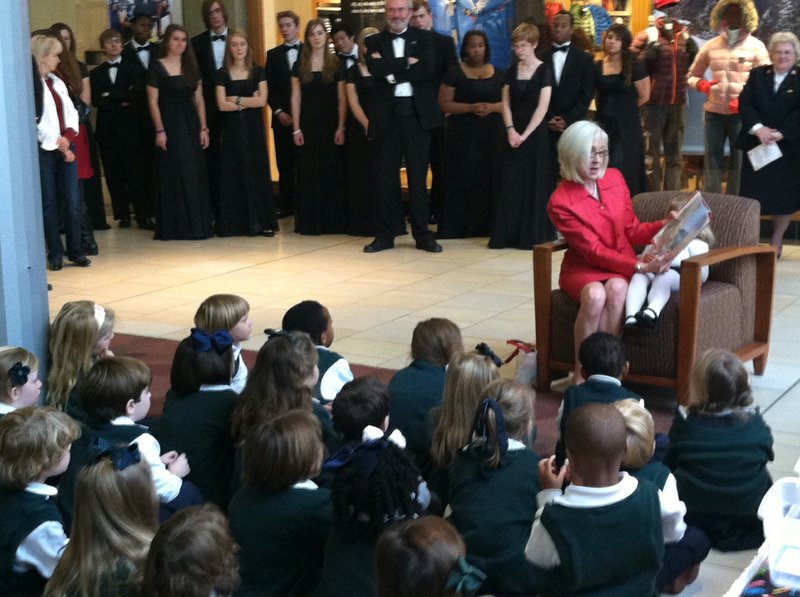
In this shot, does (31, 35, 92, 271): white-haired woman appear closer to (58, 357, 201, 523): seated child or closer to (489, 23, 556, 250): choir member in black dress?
(489, 23, 556, 250): choir member in black dress

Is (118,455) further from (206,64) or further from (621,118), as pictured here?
(206,64)

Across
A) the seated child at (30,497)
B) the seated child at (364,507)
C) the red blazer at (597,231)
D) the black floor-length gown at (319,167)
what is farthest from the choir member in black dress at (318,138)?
the seated child at (364,507)

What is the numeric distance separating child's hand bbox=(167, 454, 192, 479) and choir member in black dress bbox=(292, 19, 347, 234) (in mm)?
6092

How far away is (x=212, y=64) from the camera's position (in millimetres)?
9547

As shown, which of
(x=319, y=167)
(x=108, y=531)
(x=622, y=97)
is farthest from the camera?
(x=319, y=167)

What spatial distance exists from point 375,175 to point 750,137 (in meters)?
2.60

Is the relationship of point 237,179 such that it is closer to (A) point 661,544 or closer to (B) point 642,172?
(B) point 642,172

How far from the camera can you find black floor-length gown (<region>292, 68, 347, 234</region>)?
9484 mm

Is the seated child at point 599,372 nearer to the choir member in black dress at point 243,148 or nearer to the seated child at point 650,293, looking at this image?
the seated child at point 650,293

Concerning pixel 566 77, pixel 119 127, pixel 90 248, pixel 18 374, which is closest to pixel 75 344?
pixel 18 374

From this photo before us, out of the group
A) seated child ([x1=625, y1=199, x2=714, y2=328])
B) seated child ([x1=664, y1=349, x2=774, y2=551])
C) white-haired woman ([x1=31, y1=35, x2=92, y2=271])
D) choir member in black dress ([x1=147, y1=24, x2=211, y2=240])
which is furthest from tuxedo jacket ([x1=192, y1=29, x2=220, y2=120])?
seated child ([x1=664, y1=349, x2=774, y2=551])

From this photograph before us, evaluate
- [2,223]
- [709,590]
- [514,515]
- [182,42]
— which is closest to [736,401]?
[709,590]

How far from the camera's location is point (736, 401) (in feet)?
11.2

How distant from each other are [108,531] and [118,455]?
160mm
